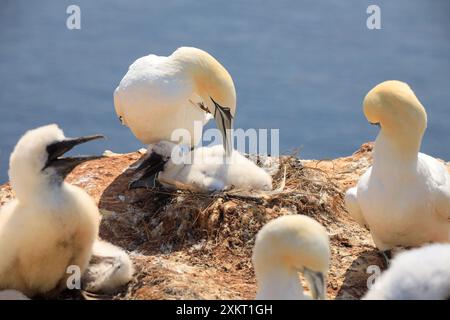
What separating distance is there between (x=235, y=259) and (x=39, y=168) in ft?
6.24

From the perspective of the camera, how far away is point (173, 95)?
10.1 m

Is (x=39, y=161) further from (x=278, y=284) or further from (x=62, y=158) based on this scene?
(x=278, y=284)

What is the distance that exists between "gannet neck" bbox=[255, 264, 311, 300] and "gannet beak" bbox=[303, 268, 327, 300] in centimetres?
12

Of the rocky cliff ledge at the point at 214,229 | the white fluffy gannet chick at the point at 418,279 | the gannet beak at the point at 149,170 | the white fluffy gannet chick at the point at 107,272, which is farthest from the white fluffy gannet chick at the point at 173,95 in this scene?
the white fluffy gannet chick at the point at 418,279

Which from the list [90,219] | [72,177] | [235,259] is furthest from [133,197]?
[90,219]

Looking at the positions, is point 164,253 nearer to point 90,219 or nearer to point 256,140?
point 90,219

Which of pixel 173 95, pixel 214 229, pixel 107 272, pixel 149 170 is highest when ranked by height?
pixel 173 95

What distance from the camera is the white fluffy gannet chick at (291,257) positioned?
22.1ft

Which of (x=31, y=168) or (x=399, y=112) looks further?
(x=399, y=112)

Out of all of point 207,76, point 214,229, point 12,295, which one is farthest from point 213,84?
point 12,295

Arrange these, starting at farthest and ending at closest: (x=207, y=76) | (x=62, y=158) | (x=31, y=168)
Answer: (x=207, y=76) → (x=62, y=158) → (x=31, y=168)

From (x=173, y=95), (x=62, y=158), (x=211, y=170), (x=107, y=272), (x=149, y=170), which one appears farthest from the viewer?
(x=173, y=95)

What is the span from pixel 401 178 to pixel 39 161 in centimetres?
263

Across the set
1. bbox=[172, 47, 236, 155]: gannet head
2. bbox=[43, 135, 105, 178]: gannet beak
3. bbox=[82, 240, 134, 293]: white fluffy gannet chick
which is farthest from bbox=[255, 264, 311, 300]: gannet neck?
bbox=[172, 47, 236, 155]: gannet head
